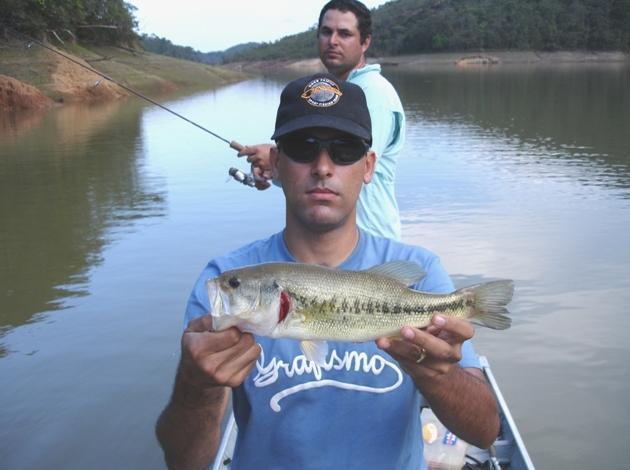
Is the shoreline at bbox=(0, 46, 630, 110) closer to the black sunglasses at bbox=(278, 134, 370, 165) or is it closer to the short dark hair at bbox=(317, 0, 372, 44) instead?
the short dark hair at bbox=(317, 0, 372, 44)

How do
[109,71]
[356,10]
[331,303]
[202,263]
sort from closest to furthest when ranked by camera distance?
[331,303] → [356,10] → [202,263] → [109,71]

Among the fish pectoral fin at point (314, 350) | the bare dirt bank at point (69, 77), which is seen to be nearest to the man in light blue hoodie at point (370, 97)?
the fish pectoral fin at point (314, 350)

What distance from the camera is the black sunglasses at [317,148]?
3.15m

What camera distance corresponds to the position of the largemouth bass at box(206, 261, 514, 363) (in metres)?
2.61

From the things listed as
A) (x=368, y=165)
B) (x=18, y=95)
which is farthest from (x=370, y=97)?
(x=18, y=95)

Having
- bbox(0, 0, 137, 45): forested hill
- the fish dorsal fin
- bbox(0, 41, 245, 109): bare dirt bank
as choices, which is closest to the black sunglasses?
the fish dorsal fin

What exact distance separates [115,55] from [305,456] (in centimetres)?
7659

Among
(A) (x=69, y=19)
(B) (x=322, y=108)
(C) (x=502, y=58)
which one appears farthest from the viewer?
(C) (x=502, y=58)

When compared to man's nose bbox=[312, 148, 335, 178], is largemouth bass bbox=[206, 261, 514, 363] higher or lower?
lower

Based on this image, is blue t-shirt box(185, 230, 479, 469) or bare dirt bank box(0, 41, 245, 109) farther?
bare dirt bank box(0, 41, 245, 109)

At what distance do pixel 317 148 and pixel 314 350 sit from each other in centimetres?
101

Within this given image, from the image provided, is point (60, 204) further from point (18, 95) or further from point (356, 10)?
point (18, 95)

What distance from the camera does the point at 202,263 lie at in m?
12.7

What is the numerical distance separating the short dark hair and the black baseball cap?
2.36m
